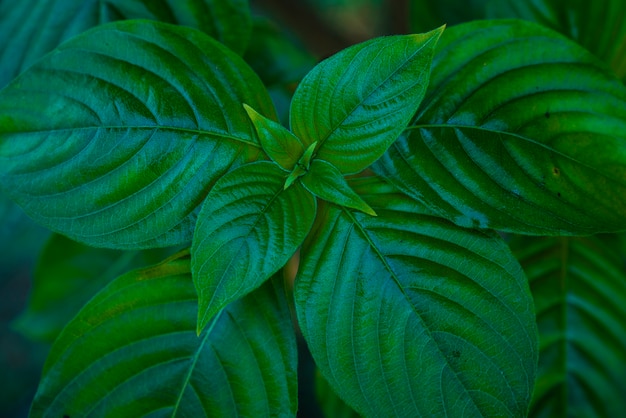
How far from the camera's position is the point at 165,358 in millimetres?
828

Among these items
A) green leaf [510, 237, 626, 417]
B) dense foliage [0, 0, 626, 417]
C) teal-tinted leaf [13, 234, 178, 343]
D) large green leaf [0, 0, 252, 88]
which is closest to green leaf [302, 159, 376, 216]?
dense foliage [0, 0, 626, 417]

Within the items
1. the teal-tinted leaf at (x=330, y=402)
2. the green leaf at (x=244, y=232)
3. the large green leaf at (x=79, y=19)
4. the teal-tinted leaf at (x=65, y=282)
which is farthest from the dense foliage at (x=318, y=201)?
the teal-tinted leaf at (x=65, y=282)

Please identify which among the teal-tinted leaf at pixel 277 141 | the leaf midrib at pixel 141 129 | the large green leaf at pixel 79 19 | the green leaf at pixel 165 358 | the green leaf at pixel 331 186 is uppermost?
the large green leaf at pixel 79 19

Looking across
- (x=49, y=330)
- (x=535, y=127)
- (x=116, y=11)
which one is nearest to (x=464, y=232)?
(x=535, y=127)

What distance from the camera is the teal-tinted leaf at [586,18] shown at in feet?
3.28

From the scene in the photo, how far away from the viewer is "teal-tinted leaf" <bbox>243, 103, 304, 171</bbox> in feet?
2.48

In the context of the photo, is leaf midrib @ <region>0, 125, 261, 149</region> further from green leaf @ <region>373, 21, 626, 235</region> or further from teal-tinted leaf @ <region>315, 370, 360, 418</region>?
teal-tinted leaf @ <region>315, 370, 360, 418</region>

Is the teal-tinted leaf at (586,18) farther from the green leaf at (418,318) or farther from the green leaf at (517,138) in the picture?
the green leaf at (418,318)

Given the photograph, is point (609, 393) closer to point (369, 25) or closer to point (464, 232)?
point (464, 232)

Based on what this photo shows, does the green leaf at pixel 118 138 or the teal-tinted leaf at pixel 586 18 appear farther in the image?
the teal-tinted leaf at pixel 586 18

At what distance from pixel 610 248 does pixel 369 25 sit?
161 cm

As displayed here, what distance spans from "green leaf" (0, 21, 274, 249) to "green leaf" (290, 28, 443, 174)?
0.09m

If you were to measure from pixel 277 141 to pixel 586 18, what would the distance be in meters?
0.60

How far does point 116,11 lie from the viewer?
1.00 metres
